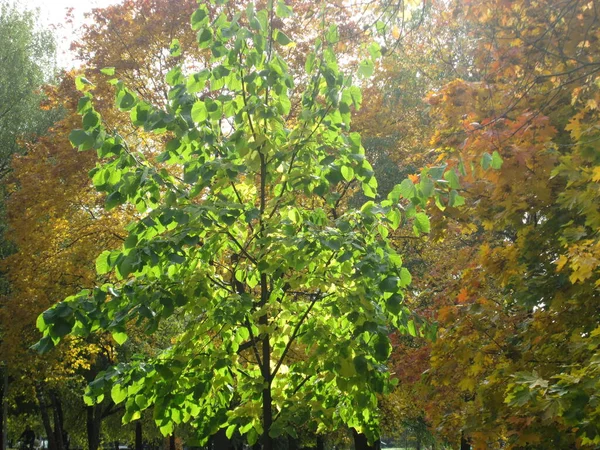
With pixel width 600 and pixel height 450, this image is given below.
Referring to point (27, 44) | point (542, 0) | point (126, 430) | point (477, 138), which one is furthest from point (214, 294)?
point (126, 430)

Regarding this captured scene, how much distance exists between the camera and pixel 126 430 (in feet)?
127

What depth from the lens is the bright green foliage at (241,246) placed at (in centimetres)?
520

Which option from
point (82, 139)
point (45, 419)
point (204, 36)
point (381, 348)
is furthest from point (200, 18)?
point (45, 419)

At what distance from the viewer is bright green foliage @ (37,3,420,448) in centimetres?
520

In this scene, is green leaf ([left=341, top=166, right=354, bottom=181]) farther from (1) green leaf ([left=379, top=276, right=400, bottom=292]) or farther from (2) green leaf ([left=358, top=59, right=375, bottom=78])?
(1) green leaf ([left=379, top=276, right=400, bottom=292])

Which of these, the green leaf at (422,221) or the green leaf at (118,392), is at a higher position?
the green leaf at (422,221)

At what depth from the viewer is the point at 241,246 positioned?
6137 millimetres

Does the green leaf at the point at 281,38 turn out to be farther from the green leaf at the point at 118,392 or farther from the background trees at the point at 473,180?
the green leaf at the point at 118,392

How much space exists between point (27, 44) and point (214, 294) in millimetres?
24118

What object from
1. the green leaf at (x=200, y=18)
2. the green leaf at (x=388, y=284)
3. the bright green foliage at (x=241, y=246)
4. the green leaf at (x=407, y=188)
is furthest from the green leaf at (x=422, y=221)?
the green leaf at (x=200, y=18)

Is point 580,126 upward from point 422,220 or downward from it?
upward

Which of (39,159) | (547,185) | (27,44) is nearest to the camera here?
(547,185)

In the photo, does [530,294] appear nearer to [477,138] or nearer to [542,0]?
[477,138]

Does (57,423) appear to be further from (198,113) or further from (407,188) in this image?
(407,188)
